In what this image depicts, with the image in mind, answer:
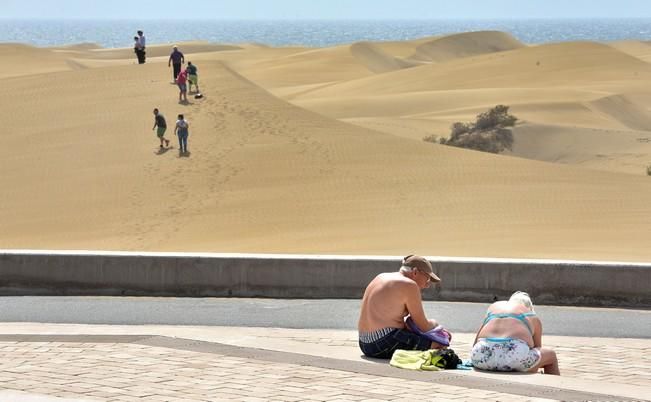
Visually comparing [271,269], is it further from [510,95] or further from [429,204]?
[510,95]

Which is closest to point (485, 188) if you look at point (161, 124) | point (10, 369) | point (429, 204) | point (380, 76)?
point (429, 204)

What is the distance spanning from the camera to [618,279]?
515 inches

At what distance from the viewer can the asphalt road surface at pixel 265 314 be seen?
12.1m

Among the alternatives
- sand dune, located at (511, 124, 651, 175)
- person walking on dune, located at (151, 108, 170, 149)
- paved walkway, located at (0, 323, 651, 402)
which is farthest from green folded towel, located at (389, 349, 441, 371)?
sand dune, located at (511, 124, 651, 175)

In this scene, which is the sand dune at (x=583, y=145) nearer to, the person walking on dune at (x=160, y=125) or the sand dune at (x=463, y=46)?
the person walking on dune at (x=160, y=125)

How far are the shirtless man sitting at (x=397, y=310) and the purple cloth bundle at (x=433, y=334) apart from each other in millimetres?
27

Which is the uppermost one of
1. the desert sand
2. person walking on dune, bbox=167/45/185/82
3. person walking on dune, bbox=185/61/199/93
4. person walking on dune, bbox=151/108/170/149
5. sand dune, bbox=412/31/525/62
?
sand dune, bbox=412/31/525/62

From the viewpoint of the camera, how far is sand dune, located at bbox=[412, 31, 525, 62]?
135125mm

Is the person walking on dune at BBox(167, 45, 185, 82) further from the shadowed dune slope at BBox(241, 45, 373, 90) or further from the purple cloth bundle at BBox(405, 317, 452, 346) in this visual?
the shadowed dune slope at BBox(241, 45, 373, 90)

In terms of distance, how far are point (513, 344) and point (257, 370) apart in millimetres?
1763

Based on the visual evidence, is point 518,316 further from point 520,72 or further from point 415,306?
point 520,72

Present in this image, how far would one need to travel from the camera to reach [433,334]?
9.78 m

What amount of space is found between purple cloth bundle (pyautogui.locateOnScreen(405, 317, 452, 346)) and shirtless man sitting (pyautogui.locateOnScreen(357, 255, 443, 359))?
3cm

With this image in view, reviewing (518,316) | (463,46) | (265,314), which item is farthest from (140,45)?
(463,46)
